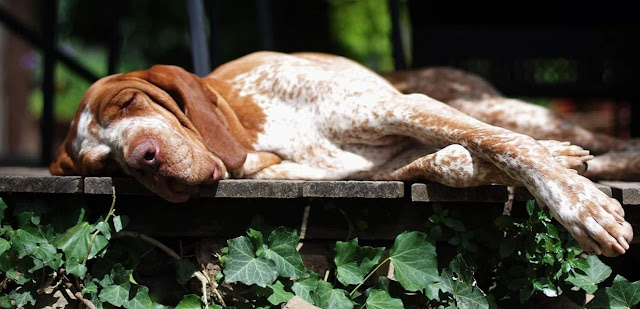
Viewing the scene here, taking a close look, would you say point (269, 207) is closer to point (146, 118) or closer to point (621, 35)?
point (146, 118)

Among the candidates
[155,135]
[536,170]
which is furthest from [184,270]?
[536,170]

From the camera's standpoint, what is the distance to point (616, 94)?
4.63 metres

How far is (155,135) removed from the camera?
2354 mm

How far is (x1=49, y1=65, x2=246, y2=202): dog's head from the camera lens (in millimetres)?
2311

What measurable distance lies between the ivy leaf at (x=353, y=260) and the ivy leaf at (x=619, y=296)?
71cm

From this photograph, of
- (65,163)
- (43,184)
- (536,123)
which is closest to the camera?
(43,184)

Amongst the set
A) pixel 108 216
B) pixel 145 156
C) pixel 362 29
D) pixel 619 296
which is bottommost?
pixel 362 29

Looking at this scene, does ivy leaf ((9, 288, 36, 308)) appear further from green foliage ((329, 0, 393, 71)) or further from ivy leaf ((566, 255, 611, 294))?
green foliage ((329, 0, 393, 71))

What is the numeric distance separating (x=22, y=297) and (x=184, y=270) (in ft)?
1.74

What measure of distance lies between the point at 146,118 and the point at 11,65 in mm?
12204

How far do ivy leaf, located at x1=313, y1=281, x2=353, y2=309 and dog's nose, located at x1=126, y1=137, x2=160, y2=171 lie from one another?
648 millimetres

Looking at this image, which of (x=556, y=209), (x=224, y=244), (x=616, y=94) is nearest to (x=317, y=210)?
(x=224, y=244)

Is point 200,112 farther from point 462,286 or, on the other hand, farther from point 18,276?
point 462,286

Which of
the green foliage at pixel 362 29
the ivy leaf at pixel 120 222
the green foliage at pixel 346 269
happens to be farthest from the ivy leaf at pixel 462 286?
the green foliage at pixel 362 29
